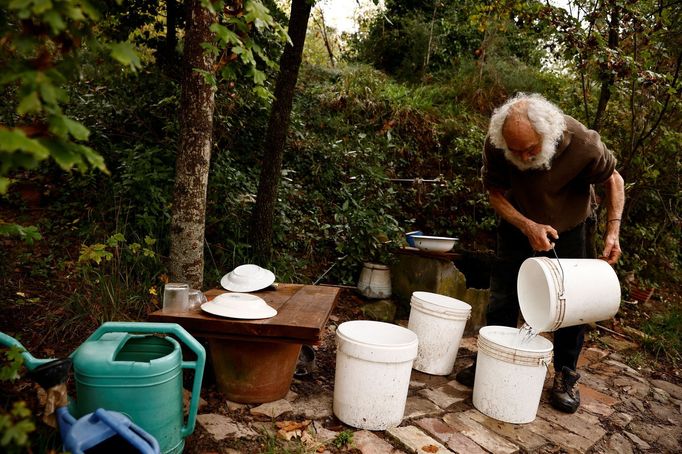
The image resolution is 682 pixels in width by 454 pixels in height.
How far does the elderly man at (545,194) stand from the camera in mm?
2809

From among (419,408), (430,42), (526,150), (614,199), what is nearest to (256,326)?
(419,408)

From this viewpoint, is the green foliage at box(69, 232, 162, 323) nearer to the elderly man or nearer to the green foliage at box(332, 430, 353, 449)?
the green foliage at box(332, 430, 353, 449)

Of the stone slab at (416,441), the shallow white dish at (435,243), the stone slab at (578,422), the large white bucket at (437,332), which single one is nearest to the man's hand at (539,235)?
the large white bucket at (437,332)

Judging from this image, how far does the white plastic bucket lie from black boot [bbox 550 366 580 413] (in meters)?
1.80

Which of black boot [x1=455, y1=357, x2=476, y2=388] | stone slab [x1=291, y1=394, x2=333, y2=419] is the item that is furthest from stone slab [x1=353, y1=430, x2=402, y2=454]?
black boot [x1=455, y1=357, x2=476, y2=388]

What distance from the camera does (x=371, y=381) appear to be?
235 cm

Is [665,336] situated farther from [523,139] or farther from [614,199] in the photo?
[523,139]

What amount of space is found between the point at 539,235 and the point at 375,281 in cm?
196

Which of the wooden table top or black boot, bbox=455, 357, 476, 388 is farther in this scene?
black boot, bbox=455, 357, 476, 388

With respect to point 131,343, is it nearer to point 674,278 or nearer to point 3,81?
point 3,81

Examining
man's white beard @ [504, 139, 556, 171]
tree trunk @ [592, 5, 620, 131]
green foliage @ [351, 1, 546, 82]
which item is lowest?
man's white beard @ [504, 139, 556, 171]

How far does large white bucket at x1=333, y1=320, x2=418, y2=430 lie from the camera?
2340 millimetres

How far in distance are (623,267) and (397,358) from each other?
16.1 feet

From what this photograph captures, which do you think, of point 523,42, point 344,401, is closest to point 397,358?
point 344,401
